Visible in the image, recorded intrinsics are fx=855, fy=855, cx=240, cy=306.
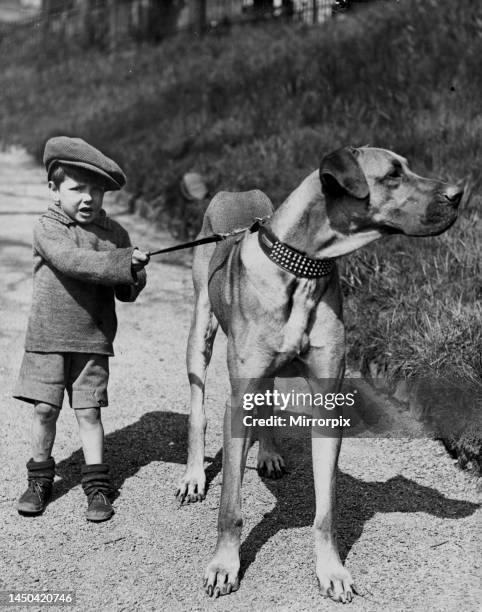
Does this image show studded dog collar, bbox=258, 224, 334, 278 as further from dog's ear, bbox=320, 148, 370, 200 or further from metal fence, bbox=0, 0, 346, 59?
metal fence, bbox=0, 0, 346, 59

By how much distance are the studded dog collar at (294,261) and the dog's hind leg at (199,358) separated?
3.55ft

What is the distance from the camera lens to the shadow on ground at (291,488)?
11.8 feet

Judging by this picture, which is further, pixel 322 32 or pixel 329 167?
pixel 322 32

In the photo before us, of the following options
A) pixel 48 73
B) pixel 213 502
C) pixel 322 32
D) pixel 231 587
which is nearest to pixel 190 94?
pixel 322 32

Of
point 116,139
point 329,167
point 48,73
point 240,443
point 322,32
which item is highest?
point 329,167

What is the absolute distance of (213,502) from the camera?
3875 mm

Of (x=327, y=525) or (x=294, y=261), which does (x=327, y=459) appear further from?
(x=294, y=261)

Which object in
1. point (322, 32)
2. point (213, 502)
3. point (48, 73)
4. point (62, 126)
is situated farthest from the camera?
point (48, 73)

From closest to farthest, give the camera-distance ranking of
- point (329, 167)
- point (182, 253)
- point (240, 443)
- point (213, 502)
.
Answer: point (329, 167) < point (240, 443) < point (213, 502) < point (182, 253)

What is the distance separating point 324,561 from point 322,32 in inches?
374

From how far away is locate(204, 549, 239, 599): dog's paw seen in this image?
310cm

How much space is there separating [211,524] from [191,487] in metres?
0.29

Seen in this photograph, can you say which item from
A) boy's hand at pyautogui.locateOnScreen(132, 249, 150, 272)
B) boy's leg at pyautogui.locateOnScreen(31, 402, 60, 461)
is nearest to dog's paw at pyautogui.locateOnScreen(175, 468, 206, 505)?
boy's leg at pyautogui.locateOnScreen(31, 402, 60, 461)

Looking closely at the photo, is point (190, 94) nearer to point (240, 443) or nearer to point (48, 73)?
point (48, 73)
